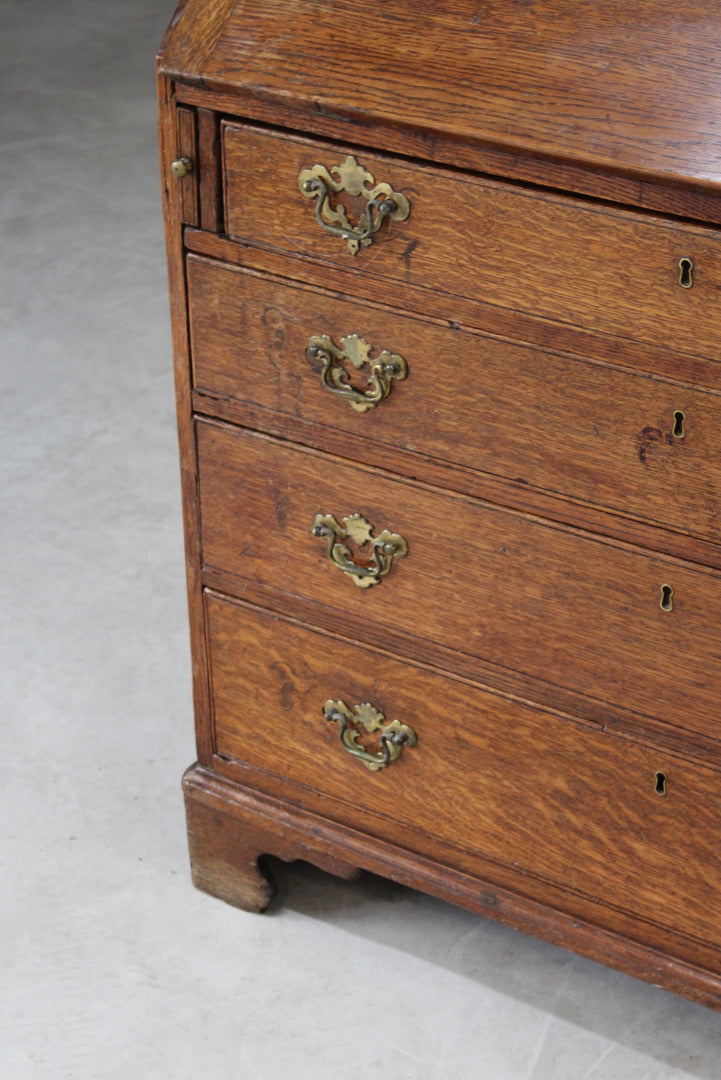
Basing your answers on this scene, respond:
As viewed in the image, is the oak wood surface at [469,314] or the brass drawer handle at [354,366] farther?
the brass drawer handle at [354,366]

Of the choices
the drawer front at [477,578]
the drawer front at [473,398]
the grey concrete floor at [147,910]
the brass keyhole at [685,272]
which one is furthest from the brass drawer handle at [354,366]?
the grey concrete floor at [147,910]

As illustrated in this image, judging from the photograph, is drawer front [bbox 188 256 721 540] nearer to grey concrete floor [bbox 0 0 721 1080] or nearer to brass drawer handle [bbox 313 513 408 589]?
brass drawer handle [bbox 313 513 408 589]

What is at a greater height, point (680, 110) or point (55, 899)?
point (680, 110)

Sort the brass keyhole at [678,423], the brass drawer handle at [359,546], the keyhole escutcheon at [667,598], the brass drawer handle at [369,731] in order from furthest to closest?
the brass drawer handle at [369,731]
the brass drawer handle at [359,546]
the keyhole escutcheon at [667,598]
the brass keyhole at [678,423]

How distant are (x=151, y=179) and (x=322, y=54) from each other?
275cm

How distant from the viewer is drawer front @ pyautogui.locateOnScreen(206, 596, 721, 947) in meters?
1.94

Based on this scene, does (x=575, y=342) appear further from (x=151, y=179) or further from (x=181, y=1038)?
(x=151, y=179)

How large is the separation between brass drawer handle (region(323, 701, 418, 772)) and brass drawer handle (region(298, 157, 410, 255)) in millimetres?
633

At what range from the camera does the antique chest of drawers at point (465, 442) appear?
1.63 meters

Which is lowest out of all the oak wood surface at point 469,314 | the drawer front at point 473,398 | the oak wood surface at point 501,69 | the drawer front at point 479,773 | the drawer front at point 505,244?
the drawer front at point 479,773

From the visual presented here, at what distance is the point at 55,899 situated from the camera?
2.37 meters

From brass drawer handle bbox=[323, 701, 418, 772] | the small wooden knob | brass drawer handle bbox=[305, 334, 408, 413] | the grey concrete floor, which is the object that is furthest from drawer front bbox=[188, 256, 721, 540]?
the grey concrete floor

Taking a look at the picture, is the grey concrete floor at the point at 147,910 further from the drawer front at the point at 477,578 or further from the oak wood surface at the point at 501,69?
the oak wood surface at the point at 501,69

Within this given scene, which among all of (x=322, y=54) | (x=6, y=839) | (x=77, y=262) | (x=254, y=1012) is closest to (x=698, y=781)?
(x=254, y=1012)
